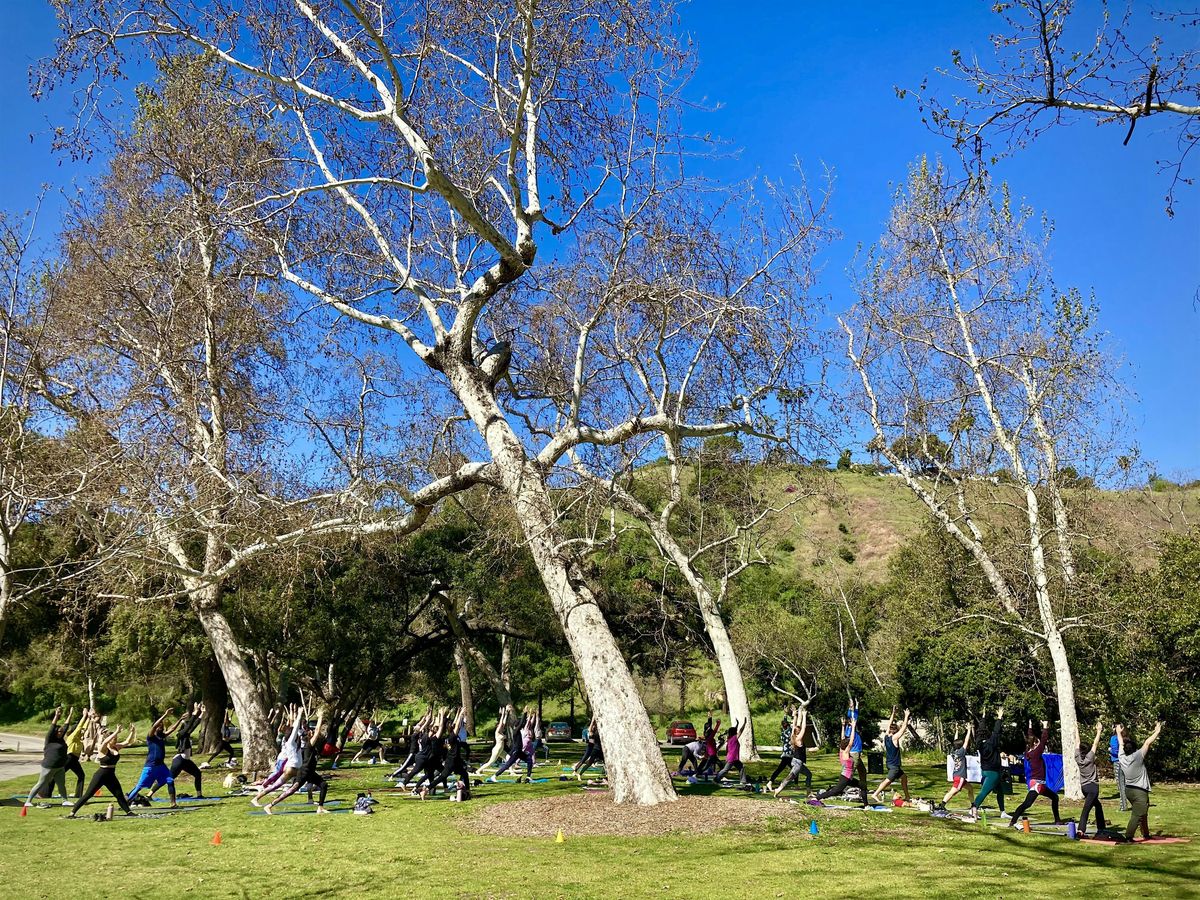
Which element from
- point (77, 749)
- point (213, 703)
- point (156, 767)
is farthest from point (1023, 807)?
point (213, 703)

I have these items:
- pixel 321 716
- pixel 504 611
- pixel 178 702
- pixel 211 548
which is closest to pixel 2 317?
pixel 211 548

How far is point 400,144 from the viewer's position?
51.8ft

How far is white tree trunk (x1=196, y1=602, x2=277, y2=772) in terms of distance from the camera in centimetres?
1939

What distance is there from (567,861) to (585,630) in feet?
14.7

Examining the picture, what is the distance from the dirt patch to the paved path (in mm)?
14061

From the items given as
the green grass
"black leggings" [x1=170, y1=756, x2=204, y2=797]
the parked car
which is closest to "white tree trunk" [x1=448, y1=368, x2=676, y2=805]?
the green grass

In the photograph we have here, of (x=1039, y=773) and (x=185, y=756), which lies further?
(x=185, y=756)

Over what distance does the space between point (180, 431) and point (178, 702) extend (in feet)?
64.1

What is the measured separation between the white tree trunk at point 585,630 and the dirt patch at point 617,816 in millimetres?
443

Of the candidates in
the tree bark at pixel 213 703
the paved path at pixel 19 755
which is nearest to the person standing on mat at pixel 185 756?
the tree bark at pixel 213 703

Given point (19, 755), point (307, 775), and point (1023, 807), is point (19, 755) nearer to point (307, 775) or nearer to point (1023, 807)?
point (307, 775)

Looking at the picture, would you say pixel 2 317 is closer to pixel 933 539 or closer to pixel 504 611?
pixel 504 611

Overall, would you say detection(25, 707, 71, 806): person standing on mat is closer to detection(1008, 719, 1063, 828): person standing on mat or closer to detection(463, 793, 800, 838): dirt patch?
detection(463, 793, 800, 838): dirt patch

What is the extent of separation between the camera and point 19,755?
28484 millimetres
